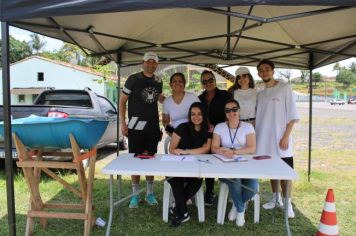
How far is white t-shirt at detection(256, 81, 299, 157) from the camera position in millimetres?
4039

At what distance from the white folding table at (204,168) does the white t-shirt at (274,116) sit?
62 cm

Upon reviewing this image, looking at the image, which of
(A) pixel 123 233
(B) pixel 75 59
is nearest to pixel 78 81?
(B) pixel 75 59

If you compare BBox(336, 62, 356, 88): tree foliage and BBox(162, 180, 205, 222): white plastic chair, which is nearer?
BBox(162, 180, 205, 222): white plastic chair

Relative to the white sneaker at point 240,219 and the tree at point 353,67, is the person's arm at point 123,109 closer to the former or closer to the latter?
the white sneaker at point 240,219

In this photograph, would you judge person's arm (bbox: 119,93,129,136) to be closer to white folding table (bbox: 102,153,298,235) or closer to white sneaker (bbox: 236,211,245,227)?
white folding table (bbox: 102,153,298,235)

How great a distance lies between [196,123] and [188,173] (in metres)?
0.99

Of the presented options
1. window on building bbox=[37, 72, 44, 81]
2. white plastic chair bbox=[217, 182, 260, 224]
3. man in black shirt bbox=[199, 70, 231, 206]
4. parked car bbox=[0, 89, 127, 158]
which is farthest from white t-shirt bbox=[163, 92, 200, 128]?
window on building bbox=[37, 72, 44, 81]

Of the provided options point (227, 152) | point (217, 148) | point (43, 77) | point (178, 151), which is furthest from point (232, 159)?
point (43, 77)

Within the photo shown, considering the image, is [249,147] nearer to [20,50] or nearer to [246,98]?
[246,98]

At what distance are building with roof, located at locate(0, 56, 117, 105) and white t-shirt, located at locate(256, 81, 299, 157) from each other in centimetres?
1954

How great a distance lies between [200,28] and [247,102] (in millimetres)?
1130

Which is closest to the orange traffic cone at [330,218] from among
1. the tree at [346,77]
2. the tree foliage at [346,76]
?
the tree foliage at [346,76]

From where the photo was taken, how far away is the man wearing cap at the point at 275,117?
4035mm

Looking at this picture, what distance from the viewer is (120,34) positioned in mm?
4660
